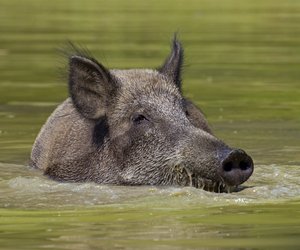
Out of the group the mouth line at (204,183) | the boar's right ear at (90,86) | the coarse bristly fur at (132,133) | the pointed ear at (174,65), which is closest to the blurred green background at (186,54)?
the boar's right ear at (90,86)

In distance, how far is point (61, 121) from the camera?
48.8ft

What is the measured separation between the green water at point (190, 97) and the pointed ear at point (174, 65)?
1.00 metres

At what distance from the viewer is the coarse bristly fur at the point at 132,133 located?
41.6ft

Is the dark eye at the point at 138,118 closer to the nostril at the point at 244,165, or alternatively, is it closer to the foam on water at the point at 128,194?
the foam on water at the point at 128,194

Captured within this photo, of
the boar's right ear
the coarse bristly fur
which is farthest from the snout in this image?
the boar's right ear

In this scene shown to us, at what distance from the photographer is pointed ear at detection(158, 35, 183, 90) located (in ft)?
46.4

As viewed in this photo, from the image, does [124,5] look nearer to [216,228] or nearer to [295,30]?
[295,30]

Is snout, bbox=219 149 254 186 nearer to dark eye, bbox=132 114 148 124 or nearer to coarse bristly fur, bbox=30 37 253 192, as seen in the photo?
coarse bristly fur, bbox=30 37 253 192

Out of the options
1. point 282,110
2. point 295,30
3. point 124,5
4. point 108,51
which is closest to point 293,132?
point 282,110

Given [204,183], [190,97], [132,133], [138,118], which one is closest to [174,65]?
[138,118]

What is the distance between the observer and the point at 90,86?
548 inches

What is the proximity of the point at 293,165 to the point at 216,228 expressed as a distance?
13.6 feet

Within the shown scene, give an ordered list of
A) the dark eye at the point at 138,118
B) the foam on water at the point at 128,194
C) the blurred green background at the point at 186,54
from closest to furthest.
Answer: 1. the foam on water at the point at 128,194
2. the dark eye at the point at 138,118
3. the blurred green background at the point at 186,54

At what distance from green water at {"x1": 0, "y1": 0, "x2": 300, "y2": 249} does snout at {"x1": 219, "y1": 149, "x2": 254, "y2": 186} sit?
14 cm
